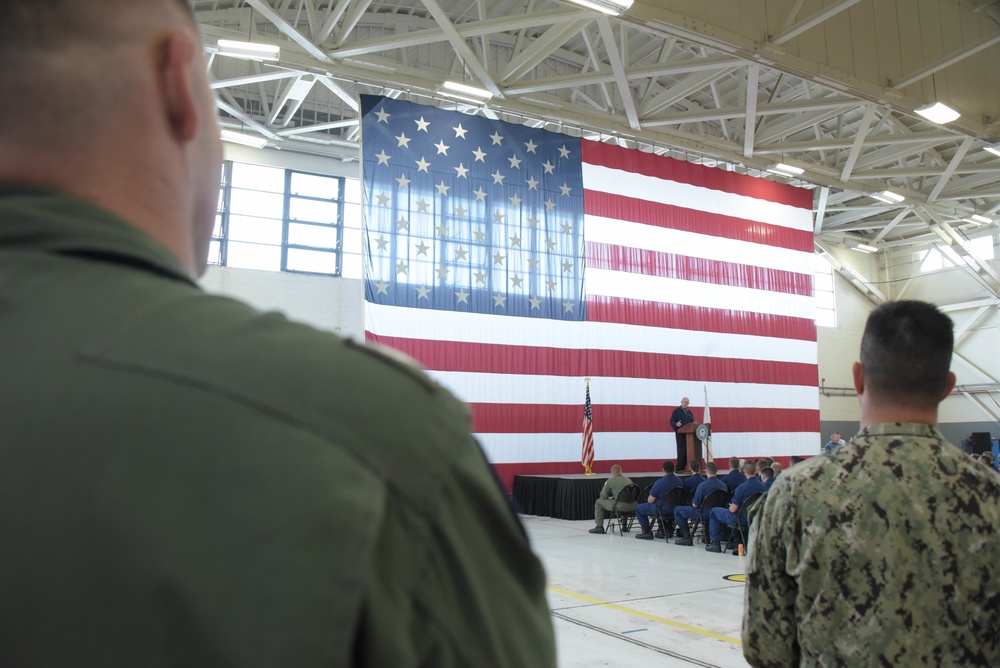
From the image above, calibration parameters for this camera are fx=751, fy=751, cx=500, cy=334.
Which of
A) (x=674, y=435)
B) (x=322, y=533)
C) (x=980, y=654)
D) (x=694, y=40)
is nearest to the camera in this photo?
(x=322, y=533)

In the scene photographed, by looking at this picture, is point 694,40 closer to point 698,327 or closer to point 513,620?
point 698,327

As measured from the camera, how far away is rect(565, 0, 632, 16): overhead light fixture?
8.09 m

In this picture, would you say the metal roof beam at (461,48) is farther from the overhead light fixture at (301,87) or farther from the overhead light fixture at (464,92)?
the overhead light fixture at (301,87)

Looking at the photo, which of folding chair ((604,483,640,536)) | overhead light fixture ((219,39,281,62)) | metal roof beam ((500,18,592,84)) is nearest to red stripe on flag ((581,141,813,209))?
metal roof beam ((500,18,592,84))

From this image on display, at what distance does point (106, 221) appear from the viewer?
0.55 meters

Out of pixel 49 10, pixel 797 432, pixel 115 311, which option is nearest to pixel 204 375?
pixel 115 311

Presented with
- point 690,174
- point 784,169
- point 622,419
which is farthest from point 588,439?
point 784,169

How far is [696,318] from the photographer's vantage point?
1362 cm

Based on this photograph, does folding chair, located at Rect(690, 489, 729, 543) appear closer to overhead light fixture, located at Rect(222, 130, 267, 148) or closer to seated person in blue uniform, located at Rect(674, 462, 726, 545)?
seated person in blue uniform, located at Rect(674, 462, 726, 545)

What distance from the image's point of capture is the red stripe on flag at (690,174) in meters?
13.1

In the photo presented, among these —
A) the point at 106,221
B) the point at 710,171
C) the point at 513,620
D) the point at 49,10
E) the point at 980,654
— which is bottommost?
the point at 980,654

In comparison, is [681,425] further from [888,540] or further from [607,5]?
[888,540]

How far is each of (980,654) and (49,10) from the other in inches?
74.9

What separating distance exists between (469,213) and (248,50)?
4.00 m
